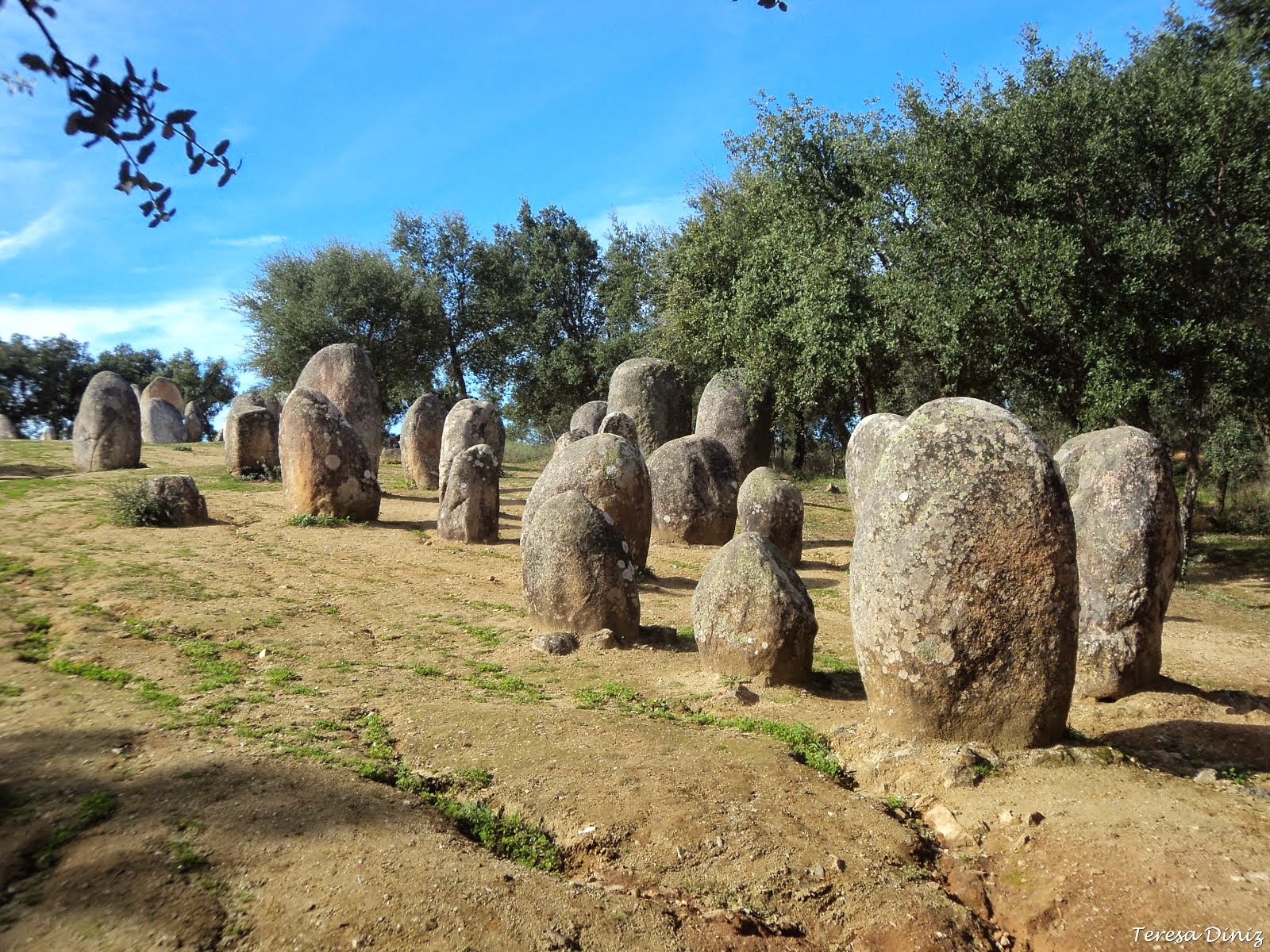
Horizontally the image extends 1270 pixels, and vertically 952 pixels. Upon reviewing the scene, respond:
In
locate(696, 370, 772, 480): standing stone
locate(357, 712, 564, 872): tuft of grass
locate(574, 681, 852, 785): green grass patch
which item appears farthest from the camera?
locate(696, 370, 772, 480): standing stone

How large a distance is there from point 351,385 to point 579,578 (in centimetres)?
1375

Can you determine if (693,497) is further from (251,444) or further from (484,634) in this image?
(251,444)

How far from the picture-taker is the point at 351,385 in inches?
821

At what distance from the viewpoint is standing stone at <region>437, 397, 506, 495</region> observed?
19.9 m

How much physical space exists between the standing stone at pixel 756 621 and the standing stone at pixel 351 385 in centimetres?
1408

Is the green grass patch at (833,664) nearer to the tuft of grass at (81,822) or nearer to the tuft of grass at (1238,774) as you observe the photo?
the tuft of grass at (1238,774)

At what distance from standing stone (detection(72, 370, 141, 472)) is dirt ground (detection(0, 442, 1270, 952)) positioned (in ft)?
41.6

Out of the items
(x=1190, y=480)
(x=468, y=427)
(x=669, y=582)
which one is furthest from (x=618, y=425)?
(x=1190, y=480)

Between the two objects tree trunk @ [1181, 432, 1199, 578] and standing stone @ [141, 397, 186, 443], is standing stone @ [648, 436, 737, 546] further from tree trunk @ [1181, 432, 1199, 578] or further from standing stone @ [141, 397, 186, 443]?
standing stone @ [141, 397, 186, 443]

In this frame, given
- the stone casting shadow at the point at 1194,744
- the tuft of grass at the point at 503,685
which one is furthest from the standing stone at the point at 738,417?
the stone casting shadow at the point at 1194,744

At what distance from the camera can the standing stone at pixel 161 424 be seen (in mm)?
33219

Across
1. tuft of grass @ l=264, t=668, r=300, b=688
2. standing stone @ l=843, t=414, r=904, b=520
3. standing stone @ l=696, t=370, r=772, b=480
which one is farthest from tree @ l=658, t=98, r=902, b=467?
tuft of grass @ l=264, t=668, r=300, b=688

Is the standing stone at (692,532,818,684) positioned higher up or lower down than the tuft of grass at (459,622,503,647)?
higher up

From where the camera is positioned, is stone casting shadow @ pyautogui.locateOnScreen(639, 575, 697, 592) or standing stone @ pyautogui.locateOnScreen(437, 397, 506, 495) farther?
standing stone @ pyautogui.locateOnScreen(437, 397, 506, 495)
